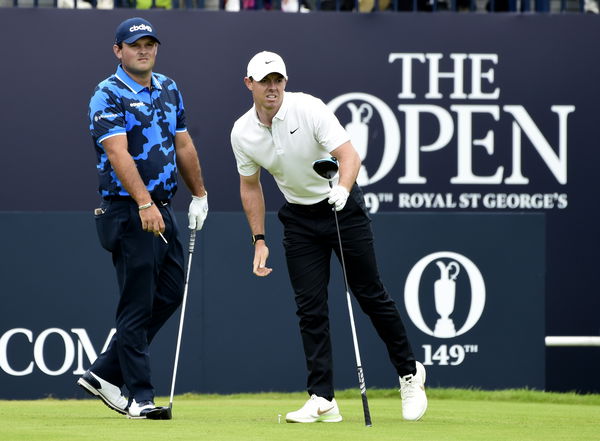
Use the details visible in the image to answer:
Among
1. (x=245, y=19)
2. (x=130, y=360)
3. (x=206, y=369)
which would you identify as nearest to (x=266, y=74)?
(x=130, y=360)

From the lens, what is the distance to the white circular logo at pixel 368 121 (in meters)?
9.91

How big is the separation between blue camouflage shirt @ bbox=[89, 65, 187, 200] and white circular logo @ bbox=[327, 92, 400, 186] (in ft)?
13.6

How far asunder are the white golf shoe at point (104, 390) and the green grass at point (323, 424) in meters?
0.09

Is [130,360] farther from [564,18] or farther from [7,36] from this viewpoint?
[564,18]

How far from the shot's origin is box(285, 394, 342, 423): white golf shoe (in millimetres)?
5680

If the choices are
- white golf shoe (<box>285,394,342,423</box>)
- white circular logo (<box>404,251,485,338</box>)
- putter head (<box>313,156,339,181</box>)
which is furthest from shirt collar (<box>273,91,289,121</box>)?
white circular logo (<box>404,251,485,338</box>)

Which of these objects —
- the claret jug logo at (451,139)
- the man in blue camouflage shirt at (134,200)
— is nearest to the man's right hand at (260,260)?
the man in blue camouflage shirt at (134,200)

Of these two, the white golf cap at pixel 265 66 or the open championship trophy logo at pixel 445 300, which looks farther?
the open championship trophy logo at pixel 445 300

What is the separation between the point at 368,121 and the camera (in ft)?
32.6

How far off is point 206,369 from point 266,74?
2.86 meters

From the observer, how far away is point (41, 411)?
664cm

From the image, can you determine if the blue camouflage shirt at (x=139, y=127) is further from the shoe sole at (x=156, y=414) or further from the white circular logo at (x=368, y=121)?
the white circular logo at (x=368, y=121)

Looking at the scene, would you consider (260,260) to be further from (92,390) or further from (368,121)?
(368,121)

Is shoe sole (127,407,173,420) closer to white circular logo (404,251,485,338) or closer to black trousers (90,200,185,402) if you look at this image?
black trousers (90,200,185,402)
